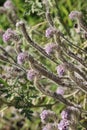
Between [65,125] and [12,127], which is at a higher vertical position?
[12,127]

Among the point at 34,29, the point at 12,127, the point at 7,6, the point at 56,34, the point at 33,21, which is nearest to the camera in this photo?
the point at 56,34

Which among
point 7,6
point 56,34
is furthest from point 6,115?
point 56,34

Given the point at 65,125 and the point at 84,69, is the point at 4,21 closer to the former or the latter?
the point at 84,69

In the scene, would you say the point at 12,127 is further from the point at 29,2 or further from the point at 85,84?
the point at 85,84

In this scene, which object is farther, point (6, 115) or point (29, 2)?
point (6, 115)

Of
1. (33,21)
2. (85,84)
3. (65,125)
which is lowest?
(65,125)

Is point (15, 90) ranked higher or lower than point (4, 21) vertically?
lower

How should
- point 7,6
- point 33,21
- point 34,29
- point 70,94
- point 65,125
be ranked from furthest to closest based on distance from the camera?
point 33,21, point 34,29, point 7,6, point 70,94, point 65,125

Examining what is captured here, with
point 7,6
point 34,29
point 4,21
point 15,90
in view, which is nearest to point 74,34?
point 34,29

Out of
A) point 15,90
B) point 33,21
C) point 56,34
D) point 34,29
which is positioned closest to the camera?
point 56,34
